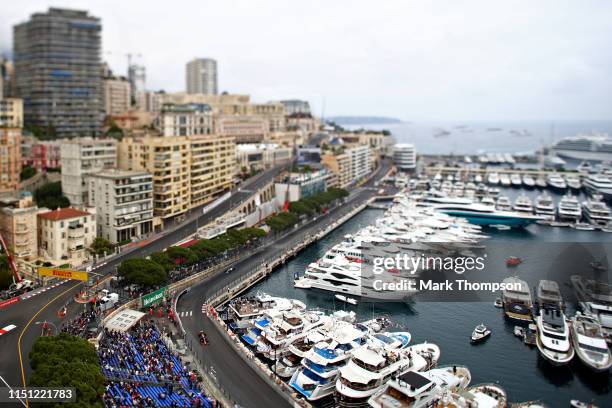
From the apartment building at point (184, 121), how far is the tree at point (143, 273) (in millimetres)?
49748

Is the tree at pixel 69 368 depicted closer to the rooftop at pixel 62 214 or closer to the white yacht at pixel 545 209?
the rooftop at pixel 62 214

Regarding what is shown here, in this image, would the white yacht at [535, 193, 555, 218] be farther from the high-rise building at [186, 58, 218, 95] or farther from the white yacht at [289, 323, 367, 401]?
the high-rise building at [186, 58, 218, 95]

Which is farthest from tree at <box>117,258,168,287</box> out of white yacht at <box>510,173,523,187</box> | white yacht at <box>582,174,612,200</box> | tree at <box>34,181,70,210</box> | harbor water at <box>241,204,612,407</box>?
white yacht at <box>510,173,523,187</box>

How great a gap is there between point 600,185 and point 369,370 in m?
70.4

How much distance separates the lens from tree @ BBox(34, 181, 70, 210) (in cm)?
5159

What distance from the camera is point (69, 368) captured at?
20.6 metres

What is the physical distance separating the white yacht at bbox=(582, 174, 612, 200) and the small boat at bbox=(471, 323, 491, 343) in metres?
58.0

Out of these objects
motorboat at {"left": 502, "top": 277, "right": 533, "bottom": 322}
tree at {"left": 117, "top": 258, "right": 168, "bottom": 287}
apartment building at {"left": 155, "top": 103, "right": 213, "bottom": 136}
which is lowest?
motorboat at {"left": 502, "top": 277, "right": 533, "bottom": 322}

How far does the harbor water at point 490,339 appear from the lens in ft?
86.4

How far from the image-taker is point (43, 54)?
9088cm

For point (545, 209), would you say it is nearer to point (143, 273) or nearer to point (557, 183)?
point (557, 183)

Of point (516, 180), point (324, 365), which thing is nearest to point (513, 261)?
point (324, 365)

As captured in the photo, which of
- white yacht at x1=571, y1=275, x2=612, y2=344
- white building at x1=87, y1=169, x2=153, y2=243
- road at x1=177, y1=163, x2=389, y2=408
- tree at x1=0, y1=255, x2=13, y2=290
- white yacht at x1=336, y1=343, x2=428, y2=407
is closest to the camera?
road at x1=177, y1=163, x2=389, y2=408

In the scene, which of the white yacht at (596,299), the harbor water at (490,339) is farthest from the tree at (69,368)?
the white yacht at (596,299)
